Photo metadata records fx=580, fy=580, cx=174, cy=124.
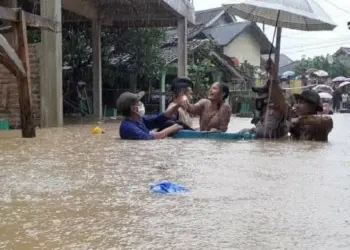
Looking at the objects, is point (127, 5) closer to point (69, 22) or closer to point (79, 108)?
point (69, 22)

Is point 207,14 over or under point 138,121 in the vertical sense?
over

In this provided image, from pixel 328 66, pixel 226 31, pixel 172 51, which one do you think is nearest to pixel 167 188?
pixel 172 51

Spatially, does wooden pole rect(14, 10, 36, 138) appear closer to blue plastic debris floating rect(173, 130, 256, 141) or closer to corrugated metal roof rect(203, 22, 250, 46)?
blue plastic debris floating rect(173, 130, 256, 141)

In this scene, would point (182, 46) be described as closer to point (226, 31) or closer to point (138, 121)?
point (138, 121)

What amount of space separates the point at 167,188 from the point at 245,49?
34361 mm

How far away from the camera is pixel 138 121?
7582 millimetres

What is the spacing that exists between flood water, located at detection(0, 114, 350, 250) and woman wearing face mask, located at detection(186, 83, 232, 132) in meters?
1.82

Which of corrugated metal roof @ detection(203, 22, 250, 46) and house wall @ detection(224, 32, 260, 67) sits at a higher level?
corrugated metal roof @ detection(203, 22, 250, 46)

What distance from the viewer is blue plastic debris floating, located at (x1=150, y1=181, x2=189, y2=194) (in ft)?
12.8

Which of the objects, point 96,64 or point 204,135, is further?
point 96,64

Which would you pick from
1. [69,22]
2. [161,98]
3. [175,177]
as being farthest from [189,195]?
[161,98]

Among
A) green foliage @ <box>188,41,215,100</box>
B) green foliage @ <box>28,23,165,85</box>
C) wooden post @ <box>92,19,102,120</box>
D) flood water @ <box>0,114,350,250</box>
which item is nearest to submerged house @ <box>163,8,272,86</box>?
green foliage @ <box>188,41,215,100</box>

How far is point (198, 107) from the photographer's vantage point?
8.41 metres

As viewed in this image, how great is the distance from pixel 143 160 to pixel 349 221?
289 centimetres
